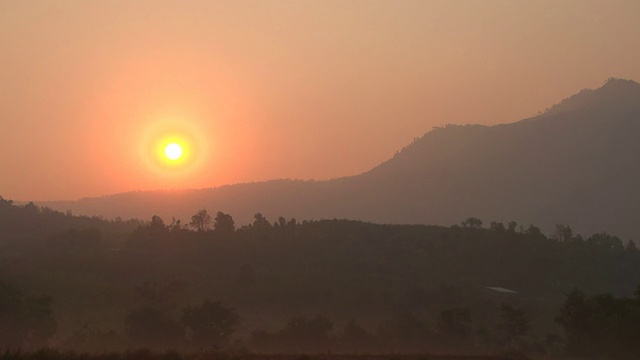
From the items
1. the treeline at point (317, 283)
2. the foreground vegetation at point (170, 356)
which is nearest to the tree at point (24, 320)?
the treeline at point (317, 283)

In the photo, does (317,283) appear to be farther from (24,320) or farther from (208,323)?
(24,320)

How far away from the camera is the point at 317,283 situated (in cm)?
9262

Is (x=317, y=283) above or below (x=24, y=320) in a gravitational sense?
above

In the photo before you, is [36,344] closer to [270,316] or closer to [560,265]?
[270,316]

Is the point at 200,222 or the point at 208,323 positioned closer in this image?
the point at 208,323

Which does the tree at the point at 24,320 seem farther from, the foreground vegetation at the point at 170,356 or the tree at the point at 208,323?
the foreground vegetation at the point at 170,356

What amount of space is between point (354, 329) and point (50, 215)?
112088 millimetres

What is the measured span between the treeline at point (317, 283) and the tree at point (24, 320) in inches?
20.5

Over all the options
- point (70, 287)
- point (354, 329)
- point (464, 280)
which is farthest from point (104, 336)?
point (464, 280)

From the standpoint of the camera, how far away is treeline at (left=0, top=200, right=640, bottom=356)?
5334 centimetres

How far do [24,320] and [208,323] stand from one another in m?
11.3

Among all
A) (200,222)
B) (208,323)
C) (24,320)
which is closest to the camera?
(24,320)

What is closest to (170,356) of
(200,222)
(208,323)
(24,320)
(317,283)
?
(208,323)

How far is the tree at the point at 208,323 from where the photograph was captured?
51094 millimetres
